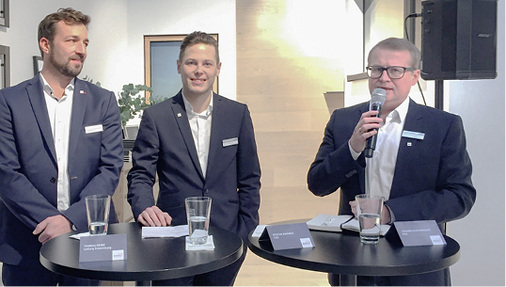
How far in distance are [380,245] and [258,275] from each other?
2.79 meters

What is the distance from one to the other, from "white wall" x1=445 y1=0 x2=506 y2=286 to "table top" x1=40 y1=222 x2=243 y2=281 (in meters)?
1.73

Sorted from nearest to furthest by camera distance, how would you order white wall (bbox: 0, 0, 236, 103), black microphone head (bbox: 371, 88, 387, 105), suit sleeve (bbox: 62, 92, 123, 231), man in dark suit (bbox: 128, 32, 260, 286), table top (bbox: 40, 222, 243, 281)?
table top (bbox: 40, 222, 243, 281)
black microphone head (bbox: 371, 88, 387, 105)
suit sleeve (bbox: 62, 92, 123, 231)
man in dark suit (bbox: 128, 32, 260, 286)
white wall (bbox: 0, 0, 236, 103)

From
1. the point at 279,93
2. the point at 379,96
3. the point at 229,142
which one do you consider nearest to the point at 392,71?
the point at 379,96

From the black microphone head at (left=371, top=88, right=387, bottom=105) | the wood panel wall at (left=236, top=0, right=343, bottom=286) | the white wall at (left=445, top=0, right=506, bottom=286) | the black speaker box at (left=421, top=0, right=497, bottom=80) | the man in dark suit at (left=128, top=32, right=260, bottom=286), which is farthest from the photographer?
the wood panel wall at (left=236, top=0, right=343, bottom=286)

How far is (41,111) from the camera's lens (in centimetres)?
234

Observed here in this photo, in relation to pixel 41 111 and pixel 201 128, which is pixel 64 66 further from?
pixel 201 128

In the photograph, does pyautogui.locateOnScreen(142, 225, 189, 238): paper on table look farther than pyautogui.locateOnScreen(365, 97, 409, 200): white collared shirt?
No

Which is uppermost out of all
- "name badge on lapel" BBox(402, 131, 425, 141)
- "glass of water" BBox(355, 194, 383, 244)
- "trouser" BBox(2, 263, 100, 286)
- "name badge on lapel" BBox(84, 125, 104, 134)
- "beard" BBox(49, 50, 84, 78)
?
"beard" BBox(49, 50, 84, 78)

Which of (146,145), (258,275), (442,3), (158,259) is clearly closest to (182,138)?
(146,145)

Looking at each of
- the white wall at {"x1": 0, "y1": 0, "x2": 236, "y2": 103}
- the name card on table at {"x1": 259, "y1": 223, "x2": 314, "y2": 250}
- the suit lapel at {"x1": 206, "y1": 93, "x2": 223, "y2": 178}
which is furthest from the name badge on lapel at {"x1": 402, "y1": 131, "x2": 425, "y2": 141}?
the white wall at {"x1": 0, "y1": 0, "x2": 236, "y2": 103}

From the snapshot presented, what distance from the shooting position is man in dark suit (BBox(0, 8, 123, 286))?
7.26ft

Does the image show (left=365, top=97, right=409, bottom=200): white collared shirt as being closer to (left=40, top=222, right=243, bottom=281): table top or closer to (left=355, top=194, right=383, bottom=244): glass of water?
(left=355, top=194, right=383, bottom=244): glass of water

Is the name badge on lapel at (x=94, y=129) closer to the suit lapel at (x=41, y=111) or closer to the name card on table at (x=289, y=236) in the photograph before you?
the suit lapel at (x=41, y=111)

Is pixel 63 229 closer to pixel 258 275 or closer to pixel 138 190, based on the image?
pixel 138 190
